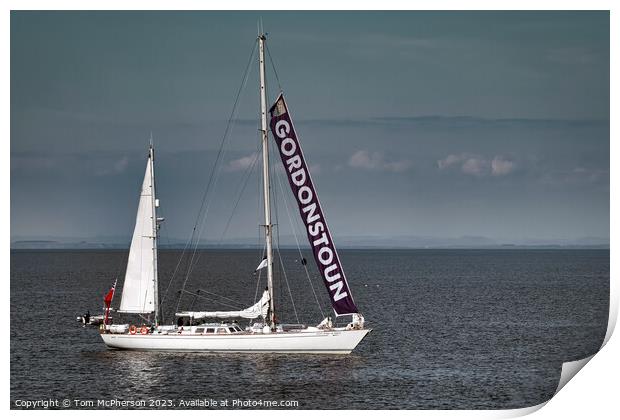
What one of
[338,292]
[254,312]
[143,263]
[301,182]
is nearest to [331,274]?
[338,292]

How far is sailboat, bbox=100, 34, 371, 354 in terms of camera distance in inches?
1806

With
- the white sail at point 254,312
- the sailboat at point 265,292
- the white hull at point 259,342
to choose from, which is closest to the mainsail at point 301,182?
the sailboat at point 265,292

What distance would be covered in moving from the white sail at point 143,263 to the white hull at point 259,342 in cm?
210

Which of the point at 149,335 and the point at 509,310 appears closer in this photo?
the point at 149,335

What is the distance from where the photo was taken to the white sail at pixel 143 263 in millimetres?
49969

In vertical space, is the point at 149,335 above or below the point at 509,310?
below

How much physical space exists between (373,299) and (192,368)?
39383 millimetres

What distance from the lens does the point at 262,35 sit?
45781 mm

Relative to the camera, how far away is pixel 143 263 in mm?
50156

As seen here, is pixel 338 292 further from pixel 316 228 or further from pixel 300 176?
pixel 300 176

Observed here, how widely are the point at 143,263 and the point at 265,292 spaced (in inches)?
248
